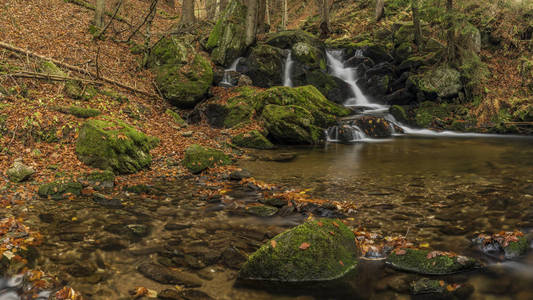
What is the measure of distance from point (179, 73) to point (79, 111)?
6.72 meters

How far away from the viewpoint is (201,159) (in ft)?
30.0

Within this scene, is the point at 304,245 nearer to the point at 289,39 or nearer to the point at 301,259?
the point at 301,259

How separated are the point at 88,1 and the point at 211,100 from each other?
14158mm

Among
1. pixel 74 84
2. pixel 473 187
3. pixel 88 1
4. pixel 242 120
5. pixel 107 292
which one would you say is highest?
pixel 88 1

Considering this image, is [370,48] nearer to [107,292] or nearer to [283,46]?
[283,46]

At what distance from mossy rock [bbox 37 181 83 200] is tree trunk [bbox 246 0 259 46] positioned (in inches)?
615

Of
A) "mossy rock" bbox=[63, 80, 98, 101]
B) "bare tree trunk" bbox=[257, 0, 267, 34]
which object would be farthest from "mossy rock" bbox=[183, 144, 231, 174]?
"bare tree trunk" bbox=[257, 0, 267, 34]

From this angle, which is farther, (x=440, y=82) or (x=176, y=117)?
(x=440, y=82)

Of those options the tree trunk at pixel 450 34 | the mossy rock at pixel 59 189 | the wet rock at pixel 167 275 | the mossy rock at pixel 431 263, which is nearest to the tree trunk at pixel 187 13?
the tree trunk at pixel 450 34

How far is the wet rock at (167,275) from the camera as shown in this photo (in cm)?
384

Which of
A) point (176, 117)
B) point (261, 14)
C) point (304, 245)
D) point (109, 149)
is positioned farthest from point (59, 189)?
point (261, 14)

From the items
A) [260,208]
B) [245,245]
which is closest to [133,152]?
[260,208]

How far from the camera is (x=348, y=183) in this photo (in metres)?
8.09

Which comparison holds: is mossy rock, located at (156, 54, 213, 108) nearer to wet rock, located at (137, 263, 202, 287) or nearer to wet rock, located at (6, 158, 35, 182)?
wet rock, located at (6, 158, 35, 182)
